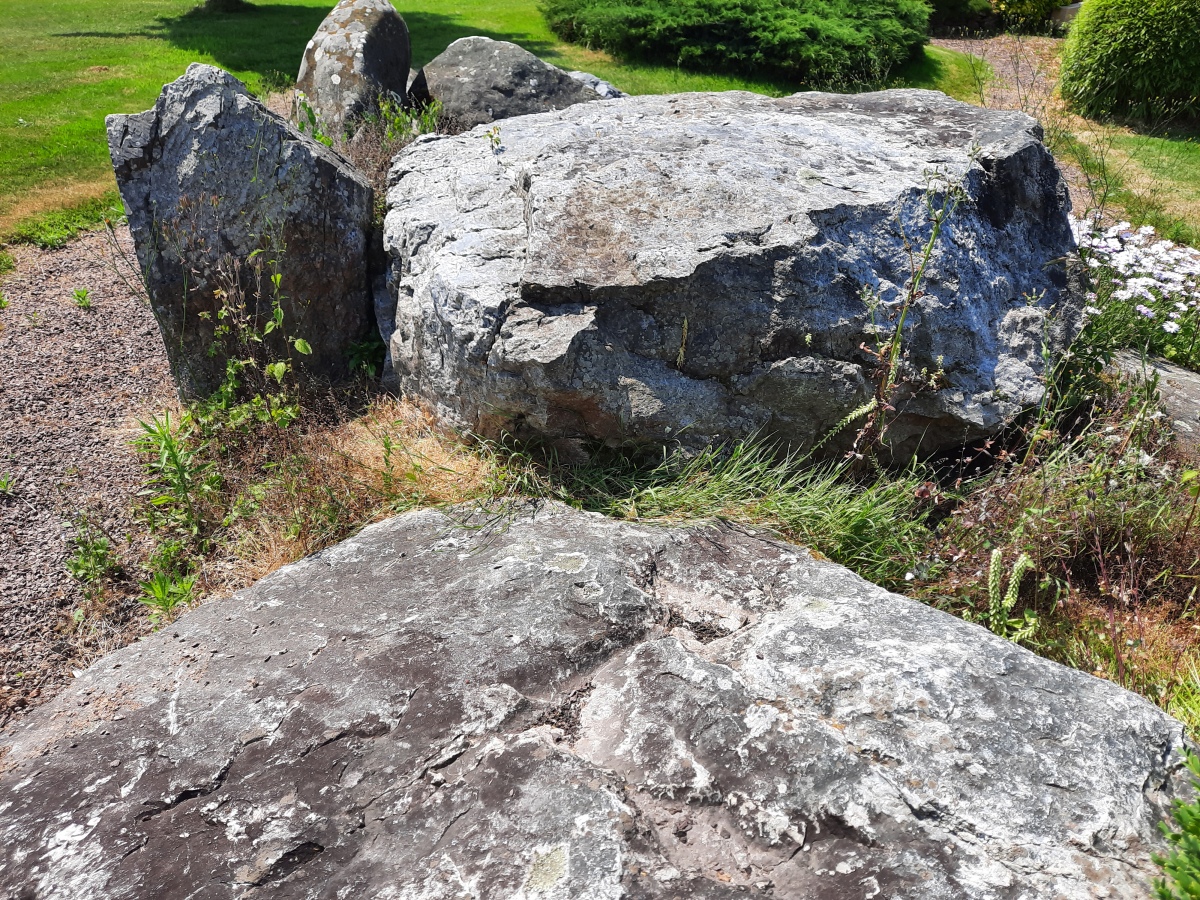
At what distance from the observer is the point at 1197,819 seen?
6.73 feet

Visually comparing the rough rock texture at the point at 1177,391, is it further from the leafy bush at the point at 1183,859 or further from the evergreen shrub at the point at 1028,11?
the evergreen shrub at the point at 1028,11

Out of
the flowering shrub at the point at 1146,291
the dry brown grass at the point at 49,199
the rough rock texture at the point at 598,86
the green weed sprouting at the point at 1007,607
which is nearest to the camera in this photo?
the green weed sprouting at the point at 1007,607

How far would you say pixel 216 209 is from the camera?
4660 millimetres

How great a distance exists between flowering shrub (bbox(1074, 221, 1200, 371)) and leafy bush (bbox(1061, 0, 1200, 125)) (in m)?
6.26

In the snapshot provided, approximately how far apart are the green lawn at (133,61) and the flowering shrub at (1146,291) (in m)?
7.05

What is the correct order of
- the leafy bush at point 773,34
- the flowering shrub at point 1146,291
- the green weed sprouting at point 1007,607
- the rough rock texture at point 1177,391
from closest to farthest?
the green weed sprouting at point 1007,607 → the rough rock texture at point 1177,391 → the flowering shrub at point 1146,291 → the leafy bush at point 773,34

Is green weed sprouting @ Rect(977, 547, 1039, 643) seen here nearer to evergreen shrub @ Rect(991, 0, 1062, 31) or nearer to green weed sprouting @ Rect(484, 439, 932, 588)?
green weed sprouting @ Rect(484, 439, 932, 588)

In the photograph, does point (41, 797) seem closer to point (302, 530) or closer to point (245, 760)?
point (245, 760)

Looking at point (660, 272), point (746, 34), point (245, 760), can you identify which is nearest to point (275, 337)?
point (660, 272)

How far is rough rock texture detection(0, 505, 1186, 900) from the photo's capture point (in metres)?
2.15

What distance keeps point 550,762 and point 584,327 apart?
6.59 feet

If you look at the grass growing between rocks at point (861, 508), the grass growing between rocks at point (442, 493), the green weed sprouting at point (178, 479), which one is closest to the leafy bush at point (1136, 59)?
the grass growing between rocks at point (861, 508)

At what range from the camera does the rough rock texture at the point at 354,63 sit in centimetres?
787

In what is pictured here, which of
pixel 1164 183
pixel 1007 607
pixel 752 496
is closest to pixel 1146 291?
pixel 1007 607
